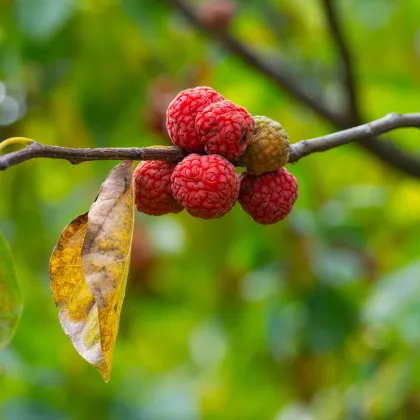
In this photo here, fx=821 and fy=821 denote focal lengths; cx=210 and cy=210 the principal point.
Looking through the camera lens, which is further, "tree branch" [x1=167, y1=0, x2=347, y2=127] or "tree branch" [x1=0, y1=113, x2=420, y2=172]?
"tree branch" [x1=167, y1=0, x2=347, y2=127]

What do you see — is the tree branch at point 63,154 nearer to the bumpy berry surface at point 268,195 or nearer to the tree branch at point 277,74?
the bumpy berry surface at point 268,195

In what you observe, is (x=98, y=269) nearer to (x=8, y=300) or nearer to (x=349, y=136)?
(x=8, y=300)

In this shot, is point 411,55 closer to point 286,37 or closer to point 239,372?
point 286,37

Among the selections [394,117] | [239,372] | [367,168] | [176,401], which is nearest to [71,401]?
[176,401]

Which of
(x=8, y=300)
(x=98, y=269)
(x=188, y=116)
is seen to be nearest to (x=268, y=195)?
(x=188, y=116)

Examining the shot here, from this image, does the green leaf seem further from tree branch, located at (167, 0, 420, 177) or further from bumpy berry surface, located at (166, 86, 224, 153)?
tree branch, located at (167, 0, 420, 177)

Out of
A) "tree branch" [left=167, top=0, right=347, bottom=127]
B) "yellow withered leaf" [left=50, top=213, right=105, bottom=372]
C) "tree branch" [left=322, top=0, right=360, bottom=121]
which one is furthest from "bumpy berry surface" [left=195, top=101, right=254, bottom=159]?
"tree branch" [left=167, top=0, right=347, bottom=127]
